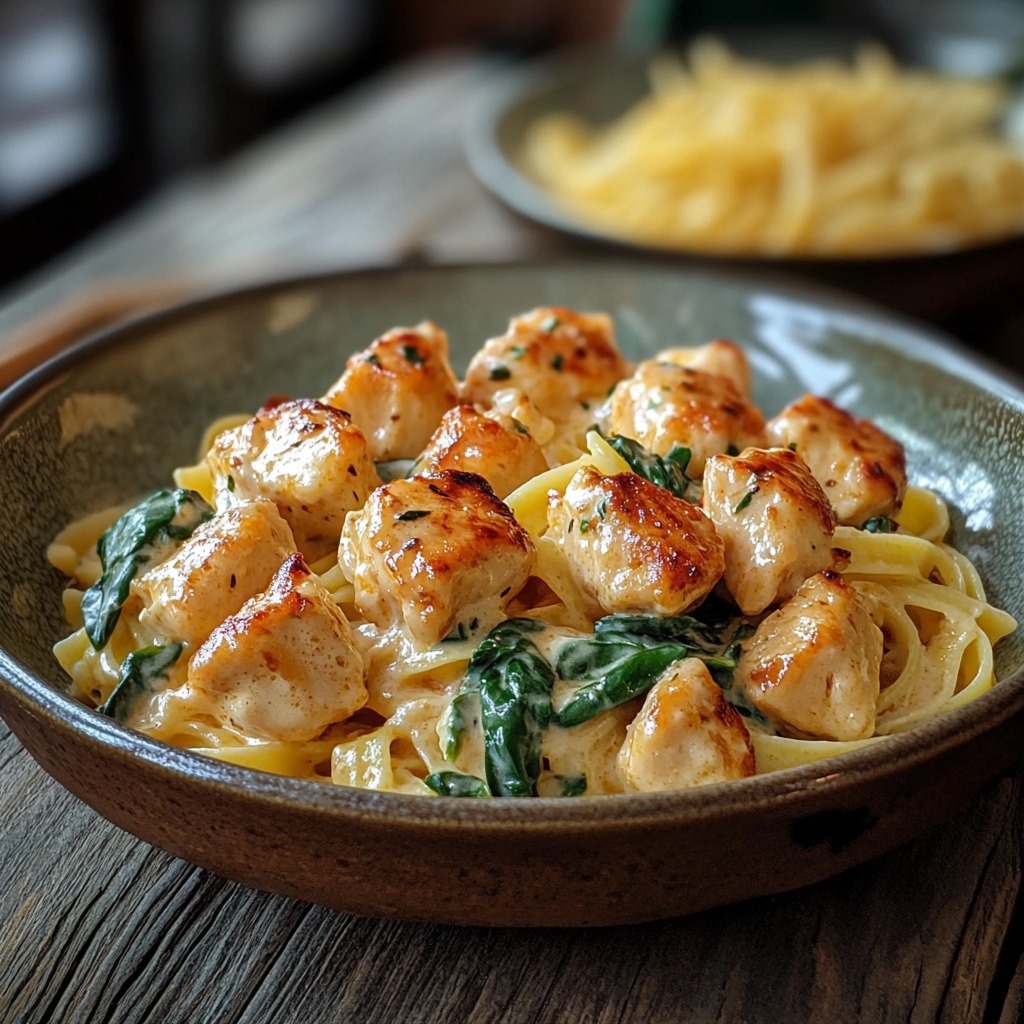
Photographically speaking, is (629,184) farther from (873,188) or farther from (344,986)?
(344,986)

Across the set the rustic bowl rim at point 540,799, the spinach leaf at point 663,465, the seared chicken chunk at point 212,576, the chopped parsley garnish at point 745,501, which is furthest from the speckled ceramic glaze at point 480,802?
the spinach leaf at point 663,465

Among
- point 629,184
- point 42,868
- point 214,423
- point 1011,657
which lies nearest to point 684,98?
point 629,184

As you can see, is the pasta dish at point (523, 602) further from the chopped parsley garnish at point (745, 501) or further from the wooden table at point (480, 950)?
the wooden table at point (480, 950)

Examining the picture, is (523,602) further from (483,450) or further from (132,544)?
(132,544)

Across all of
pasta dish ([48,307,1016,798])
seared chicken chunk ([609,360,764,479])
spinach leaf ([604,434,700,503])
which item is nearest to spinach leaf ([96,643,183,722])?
pasta dish ([48,307,1016,798])

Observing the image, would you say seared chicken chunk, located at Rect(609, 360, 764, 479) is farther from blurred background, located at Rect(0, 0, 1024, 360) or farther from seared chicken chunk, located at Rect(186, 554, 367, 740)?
blurred background, located at Rect(0, 0, 1024, 360)
